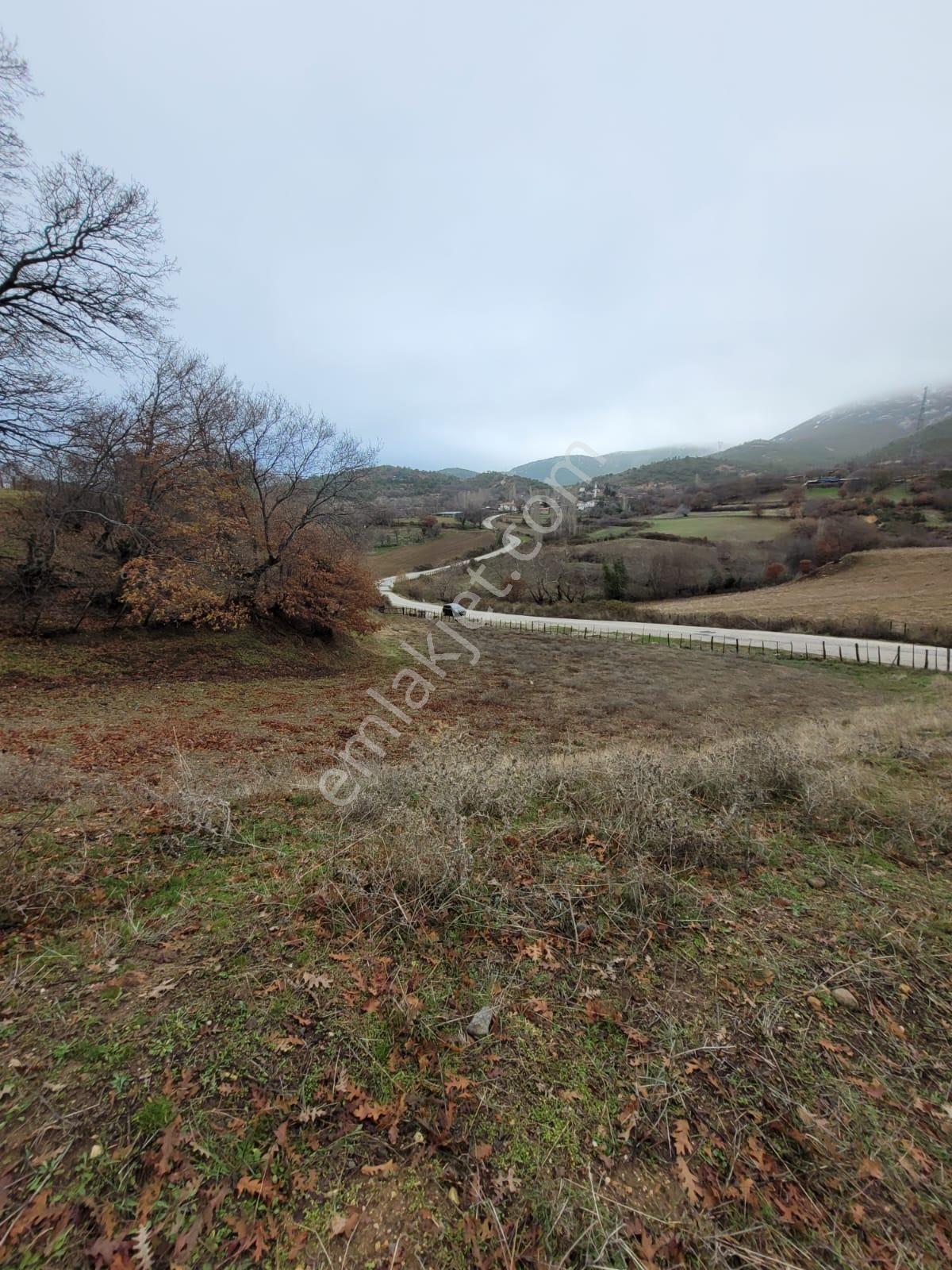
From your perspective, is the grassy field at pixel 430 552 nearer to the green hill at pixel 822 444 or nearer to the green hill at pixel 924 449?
the green hill at pixel 822 444

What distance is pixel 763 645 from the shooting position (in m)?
28.6

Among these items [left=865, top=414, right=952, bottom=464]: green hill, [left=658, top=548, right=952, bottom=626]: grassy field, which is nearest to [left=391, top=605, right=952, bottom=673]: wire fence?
[left=658, top=548, right=952, bottom=626]: grassy field

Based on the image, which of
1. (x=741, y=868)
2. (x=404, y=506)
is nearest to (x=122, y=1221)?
(x=741, y=868)

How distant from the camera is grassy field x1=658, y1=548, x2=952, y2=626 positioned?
33.0m

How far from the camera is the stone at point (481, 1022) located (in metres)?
2.44

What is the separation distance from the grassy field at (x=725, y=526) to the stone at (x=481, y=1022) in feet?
206

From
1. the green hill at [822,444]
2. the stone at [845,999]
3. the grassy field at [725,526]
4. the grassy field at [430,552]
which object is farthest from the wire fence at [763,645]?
the green hill at [822,444]

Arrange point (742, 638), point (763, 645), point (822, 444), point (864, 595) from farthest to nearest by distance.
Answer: point (822, 444) → point (864, 595) → point (742, 638) → point (763, 645)

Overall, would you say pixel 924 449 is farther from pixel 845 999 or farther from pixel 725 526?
pixel 845 999

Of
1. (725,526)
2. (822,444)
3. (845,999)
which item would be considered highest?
(822,444)

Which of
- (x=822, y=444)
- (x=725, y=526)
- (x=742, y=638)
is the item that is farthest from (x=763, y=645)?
(x=822, y=444)

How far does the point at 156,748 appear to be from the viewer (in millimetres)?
7863

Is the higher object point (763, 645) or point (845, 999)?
point (845, 999)

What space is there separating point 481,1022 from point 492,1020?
0.24ft
